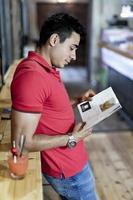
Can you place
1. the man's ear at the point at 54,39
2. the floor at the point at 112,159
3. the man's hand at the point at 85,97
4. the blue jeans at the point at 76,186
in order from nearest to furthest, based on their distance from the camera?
the man's ear at the point at 54,39, the blue jeans at the point at 76,186, the man's hand at the point at 85,97, the floor at the point at 112,159

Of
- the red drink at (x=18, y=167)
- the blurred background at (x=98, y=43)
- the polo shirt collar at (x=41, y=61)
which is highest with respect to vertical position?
the polo shirt collar at (x=41, y=61)

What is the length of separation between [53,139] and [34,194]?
0.80 feet

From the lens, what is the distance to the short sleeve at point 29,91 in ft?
4.00

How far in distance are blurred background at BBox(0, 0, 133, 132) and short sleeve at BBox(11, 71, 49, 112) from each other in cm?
193

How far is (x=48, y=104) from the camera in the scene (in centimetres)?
139

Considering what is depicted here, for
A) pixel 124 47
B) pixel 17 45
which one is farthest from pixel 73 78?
pixel 124 47

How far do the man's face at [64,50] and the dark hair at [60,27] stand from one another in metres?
0.02

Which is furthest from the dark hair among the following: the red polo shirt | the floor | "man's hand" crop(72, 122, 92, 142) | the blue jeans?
the floor

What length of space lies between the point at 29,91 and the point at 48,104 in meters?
0.19

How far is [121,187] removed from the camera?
2.90m

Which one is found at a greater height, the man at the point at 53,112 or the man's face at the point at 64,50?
the man's face at the point at 64,50

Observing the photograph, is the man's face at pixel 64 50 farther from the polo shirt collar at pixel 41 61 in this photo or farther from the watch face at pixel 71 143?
the watch face at pixel 71 143

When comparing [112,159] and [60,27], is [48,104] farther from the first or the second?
[112,159]

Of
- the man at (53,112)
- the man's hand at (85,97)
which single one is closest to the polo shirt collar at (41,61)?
the man at (53,112)
